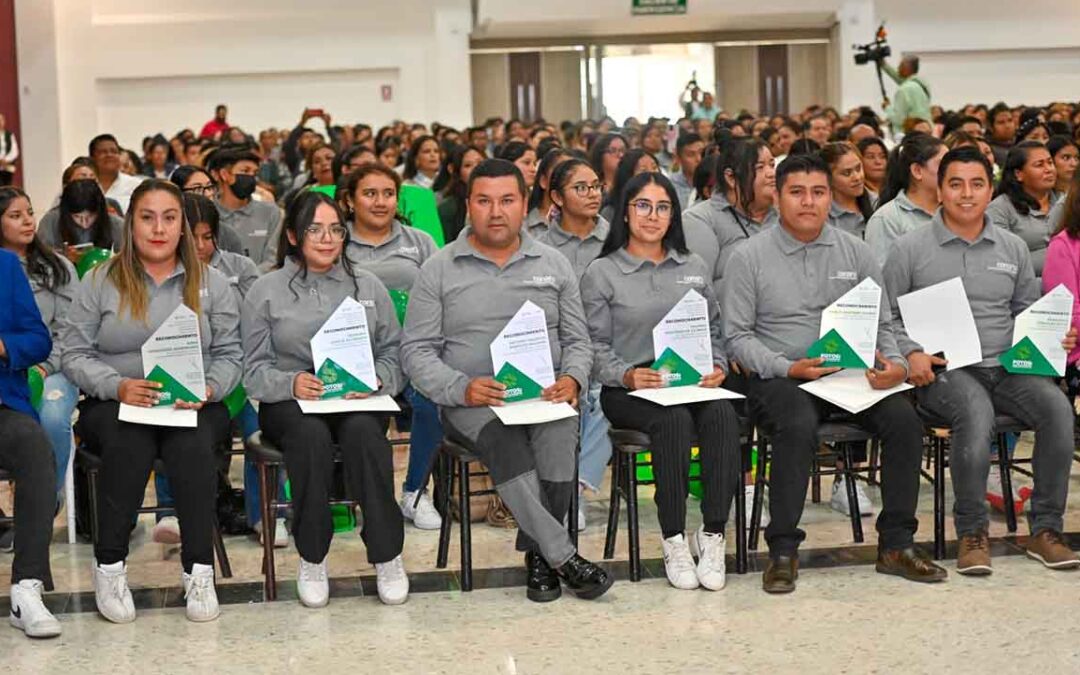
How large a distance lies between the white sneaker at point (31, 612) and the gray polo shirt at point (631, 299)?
5.86 ft

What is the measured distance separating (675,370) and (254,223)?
269 centimetres

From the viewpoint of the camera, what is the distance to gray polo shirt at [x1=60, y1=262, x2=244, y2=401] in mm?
4340

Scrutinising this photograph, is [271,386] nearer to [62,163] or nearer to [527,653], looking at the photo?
[527,653]

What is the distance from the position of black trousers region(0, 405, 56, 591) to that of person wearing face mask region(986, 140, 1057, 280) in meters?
3.63

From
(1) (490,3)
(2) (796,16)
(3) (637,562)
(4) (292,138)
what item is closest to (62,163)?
(1) (490,3)

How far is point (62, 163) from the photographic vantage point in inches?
798

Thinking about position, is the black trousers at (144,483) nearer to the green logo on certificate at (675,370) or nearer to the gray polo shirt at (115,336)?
the gray polo shirt at (115,336)

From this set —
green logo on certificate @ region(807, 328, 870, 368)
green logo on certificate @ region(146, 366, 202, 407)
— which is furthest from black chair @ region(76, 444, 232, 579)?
green logo on certificate @ region(807, 328, 870, 368)

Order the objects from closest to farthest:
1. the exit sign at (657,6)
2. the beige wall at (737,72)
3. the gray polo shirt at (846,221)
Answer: the gray polo shirt at (846,221) → the exit sign at (657,6) → the beige wall at (737,72)

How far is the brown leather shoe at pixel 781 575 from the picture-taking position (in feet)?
14.1

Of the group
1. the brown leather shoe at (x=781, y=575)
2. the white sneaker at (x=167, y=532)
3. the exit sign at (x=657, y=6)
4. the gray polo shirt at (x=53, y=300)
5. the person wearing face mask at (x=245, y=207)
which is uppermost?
the exit sign at (x=657, y=6)

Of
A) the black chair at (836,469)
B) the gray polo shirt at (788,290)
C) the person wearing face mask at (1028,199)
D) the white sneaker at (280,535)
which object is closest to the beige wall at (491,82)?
the person wearing face mask at (1028,199)

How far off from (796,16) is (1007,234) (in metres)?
16.0

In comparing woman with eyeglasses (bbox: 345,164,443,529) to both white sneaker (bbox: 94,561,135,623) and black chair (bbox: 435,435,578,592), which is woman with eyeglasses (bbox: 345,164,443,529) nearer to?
black chair (bbox: 435,435,578,592)
